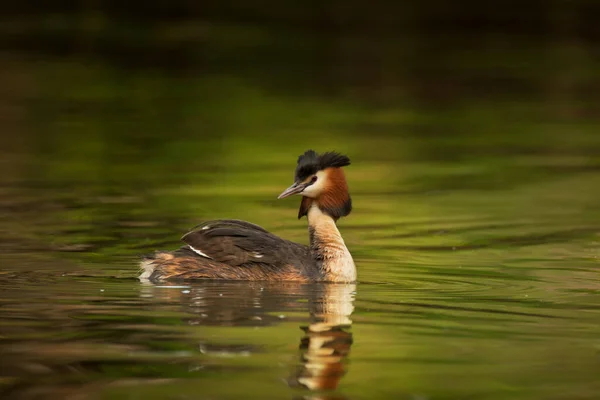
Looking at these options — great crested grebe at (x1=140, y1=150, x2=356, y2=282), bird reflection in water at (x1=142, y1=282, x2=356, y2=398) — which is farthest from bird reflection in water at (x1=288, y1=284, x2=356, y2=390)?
great crested grebe at (x1=140, y1=150, x2=356, y2=282)

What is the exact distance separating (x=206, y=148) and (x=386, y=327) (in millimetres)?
12993

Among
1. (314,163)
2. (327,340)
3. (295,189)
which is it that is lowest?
(327,340)

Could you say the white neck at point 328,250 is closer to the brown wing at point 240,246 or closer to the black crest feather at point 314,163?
the brown wing at point 240,246

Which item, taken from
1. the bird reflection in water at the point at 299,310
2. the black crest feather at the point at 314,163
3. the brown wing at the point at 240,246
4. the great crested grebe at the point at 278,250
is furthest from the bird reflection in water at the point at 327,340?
the black crest feather at the point at 314,163

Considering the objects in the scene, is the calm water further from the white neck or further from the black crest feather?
the black crest feather

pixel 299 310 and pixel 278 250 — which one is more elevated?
pixel 278 250

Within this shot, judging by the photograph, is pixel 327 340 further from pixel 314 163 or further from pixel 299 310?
pixel 314 163

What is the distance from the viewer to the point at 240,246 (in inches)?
439

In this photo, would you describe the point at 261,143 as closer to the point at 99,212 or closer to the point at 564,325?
the point at 99,212

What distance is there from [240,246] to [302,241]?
272 cm

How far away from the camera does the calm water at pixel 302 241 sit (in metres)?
8.11

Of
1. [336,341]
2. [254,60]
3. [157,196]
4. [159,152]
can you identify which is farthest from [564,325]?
[254,60]

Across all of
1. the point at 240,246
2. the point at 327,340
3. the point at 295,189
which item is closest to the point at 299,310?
the point at 327,340

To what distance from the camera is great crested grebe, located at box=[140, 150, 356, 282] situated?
1108 cm
